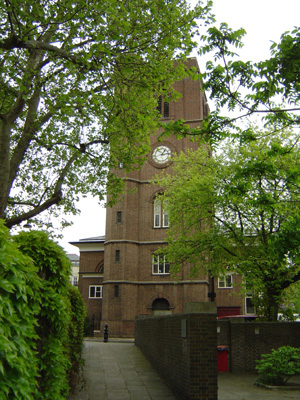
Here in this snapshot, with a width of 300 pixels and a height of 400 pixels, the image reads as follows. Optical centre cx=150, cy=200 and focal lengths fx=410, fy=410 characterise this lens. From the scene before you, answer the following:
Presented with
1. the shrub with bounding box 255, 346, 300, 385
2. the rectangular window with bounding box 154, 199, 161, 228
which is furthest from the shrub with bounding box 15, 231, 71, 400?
the rectangular window with bounding box 154, 199, 161, 228

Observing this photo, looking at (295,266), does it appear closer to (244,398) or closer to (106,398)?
(244,398)

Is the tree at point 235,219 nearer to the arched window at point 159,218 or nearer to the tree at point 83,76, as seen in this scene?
the tree at point 83,76

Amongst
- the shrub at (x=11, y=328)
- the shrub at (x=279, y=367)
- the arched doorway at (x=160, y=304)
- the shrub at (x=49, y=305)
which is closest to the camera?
the shrub at (x=11, y=328)

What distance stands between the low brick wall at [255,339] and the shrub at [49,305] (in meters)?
12.5

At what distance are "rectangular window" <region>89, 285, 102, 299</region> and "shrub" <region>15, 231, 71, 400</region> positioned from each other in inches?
1379

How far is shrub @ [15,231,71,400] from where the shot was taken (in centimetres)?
532

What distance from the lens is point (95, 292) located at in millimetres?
40125

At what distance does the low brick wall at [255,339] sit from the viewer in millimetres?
16594

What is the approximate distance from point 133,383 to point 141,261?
26457 mm

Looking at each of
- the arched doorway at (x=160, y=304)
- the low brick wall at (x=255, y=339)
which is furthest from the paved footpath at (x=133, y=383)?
the arched doorway at (x=160, y=304)

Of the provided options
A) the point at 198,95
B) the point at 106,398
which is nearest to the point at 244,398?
the point at 106,398

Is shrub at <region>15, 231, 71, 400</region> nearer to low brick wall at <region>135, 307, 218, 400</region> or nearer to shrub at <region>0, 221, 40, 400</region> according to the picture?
shrub at <region>0, 221, 40, 400</region>

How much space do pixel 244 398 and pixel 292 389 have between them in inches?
111

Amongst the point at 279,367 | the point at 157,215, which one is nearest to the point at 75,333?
the point at 279,367
